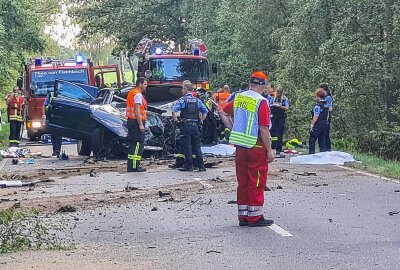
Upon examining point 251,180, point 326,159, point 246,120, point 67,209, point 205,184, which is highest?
point 246,120

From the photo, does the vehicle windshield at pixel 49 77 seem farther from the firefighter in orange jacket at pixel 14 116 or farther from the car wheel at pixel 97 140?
the car wheel at pixel 97 140

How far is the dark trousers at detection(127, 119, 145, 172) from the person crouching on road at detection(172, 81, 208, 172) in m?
0.84

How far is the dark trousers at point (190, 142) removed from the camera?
17.1 meters

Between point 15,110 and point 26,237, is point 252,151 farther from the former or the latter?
point 15,110

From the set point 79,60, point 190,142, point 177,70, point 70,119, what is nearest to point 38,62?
point 79,60

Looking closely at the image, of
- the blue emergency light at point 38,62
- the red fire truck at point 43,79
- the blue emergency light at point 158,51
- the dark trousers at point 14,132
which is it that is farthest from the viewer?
the blue emergency light at point 38,62

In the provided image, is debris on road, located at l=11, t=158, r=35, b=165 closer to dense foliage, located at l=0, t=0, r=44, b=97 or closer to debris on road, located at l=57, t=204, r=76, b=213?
dense foliage, located at l=0, t=0, r=44, b=97

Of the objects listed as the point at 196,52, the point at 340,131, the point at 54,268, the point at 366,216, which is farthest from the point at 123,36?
the point at 54,268

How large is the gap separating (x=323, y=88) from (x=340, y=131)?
22.0 feet

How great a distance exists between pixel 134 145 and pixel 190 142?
1163mm

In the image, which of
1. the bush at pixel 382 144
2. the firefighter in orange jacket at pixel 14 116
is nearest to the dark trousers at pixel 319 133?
the bush at pixel 382 144

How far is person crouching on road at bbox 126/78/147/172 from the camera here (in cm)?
1703

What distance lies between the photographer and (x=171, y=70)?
1060 inches

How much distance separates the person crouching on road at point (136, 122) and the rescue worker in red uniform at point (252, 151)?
7.05m
